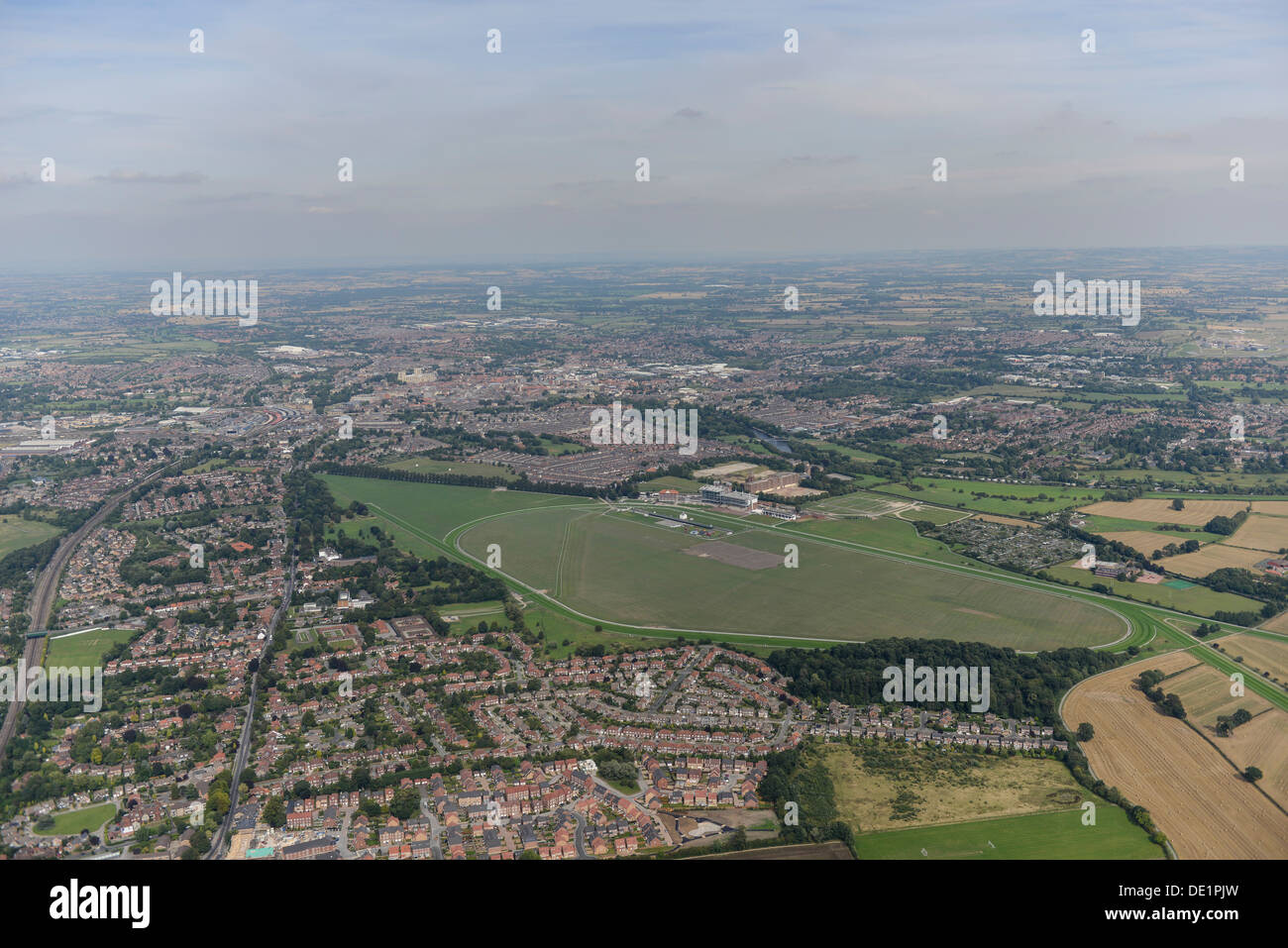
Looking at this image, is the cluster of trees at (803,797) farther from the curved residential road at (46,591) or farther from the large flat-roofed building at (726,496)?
the large flat-roofed building at (726,496)

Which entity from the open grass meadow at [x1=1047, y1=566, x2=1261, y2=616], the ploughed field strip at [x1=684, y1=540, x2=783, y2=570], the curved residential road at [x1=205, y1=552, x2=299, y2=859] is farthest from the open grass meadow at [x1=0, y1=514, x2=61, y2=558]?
the open grass meadow at [x1=1047, y1=566, x2=1261, y2=616]

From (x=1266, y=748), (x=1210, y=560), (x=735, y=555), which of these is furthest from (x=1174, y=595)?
(x=735, y=555)

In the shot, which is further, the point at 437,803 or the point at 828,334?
the point at 828,334

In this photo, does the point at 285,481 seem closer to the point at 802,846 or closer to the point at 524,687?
the point at 524,687

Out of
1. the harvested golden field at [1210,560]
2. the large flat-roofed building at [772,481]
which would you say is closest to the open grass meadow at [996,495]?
the large flat-roofed building at [772,481]
